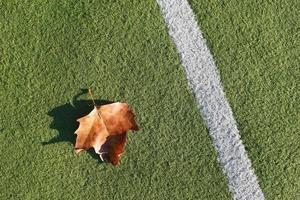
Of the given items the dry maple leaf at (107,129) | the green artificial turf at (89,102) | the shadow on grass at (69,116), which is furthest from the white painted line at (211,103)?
the shadow on grass at (69,116)

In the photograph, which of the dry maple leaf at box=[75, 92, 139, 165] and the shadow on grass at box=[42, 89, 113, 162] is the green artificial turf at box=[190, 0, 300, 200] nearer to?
the dry maple leaf at box=[75, 92, 139, 165]

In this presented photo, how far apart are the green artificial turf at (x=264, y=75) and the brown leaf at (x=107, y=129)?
0.70 meters

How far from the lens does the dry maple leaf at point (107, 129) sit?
318 cm

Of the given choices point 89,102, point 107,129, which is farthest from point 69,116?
point 107,129

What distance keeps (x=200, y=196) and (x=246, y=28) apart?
1140 millimetres

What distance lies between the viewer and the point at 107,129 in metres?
3.19

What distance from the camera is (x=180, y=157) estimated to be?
130 inches

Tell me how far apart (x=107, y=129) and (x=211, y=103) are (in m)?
0.70

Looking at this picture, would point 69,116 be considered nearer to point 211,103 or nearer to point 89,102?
point 89,102

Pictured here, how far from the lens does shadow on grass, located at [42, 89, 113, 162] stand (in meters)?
3.27

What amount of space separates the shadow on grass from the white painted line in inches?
23.8

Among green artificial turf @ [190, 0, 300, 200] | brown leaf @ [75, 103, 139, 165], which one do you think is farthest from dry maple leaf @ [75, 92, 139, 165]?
green artificial turf @ [190, 0, 300, 200]

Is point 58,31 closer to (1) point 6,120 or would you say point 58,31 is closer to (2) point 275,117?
(1) point 6,120

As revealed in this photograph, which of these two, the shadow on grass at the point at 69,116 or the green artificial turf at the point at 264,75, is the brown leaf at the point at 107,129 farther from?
the green artificial turf at the point at 264,75
